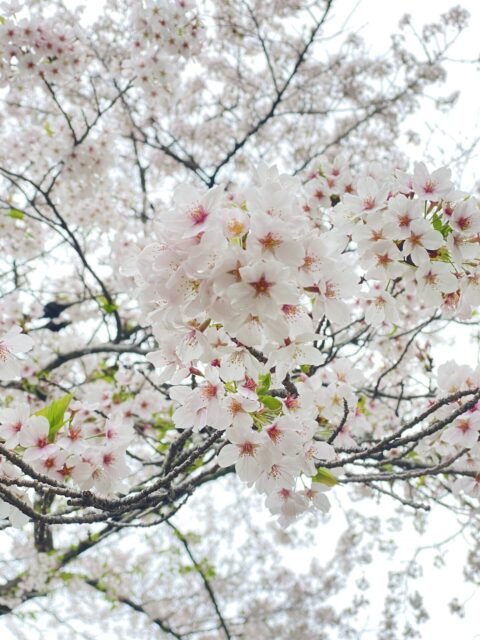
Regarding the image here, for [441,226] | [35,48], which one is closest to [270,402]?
[441,226]

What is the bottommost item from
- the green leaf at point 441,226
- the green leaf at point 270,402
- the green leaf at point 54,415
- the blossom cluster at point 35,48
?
the green leaf at point 270,402

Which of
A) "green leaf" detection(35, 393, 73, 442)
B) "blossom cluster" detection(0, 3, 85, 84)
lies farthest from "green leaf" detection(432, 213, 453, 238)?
"blossom cluster" detection(0, 3, 85, 84)

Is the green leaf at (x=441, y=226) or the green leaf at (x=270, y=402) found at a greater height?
the green leaf at (x=441, y=226)

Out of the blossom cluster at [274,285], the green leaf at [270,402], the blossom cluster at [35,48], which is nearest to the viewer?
the blossom cluster at [274,285]

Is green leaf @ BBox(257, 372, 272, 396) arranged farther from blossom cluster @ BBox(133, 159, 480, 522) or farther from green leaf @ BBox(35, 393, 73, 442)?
green leaf @ BBox(35, 393, 73, 442)

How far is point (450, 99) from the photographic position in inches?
299

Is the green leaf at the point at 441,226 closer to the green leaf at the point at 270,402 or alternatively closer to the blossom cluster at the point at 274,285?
the blossom cluster at the point at 274,285

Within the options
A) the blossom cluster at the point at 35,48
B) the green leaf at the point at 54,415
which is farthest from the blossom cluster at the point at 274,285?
the blossom cluster at the point at 35,48

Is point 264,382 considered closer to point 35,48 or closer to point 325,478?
point 325,478

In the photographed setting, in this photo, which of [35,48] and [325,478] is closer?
[325,478]

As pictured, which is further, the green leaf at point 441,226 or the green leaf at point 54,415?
the green leaf at point 54,415

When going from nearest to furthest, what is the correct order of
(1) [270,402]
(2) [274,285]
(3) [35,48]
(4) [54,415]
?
(2) [274,285], (1) [270,402], (4) [54,415], (3) [35,48]

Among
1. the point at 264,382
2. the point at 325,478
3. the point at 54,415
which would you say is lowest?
the point at 325,478

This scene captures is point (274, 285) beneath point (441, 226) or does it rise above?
beneath
